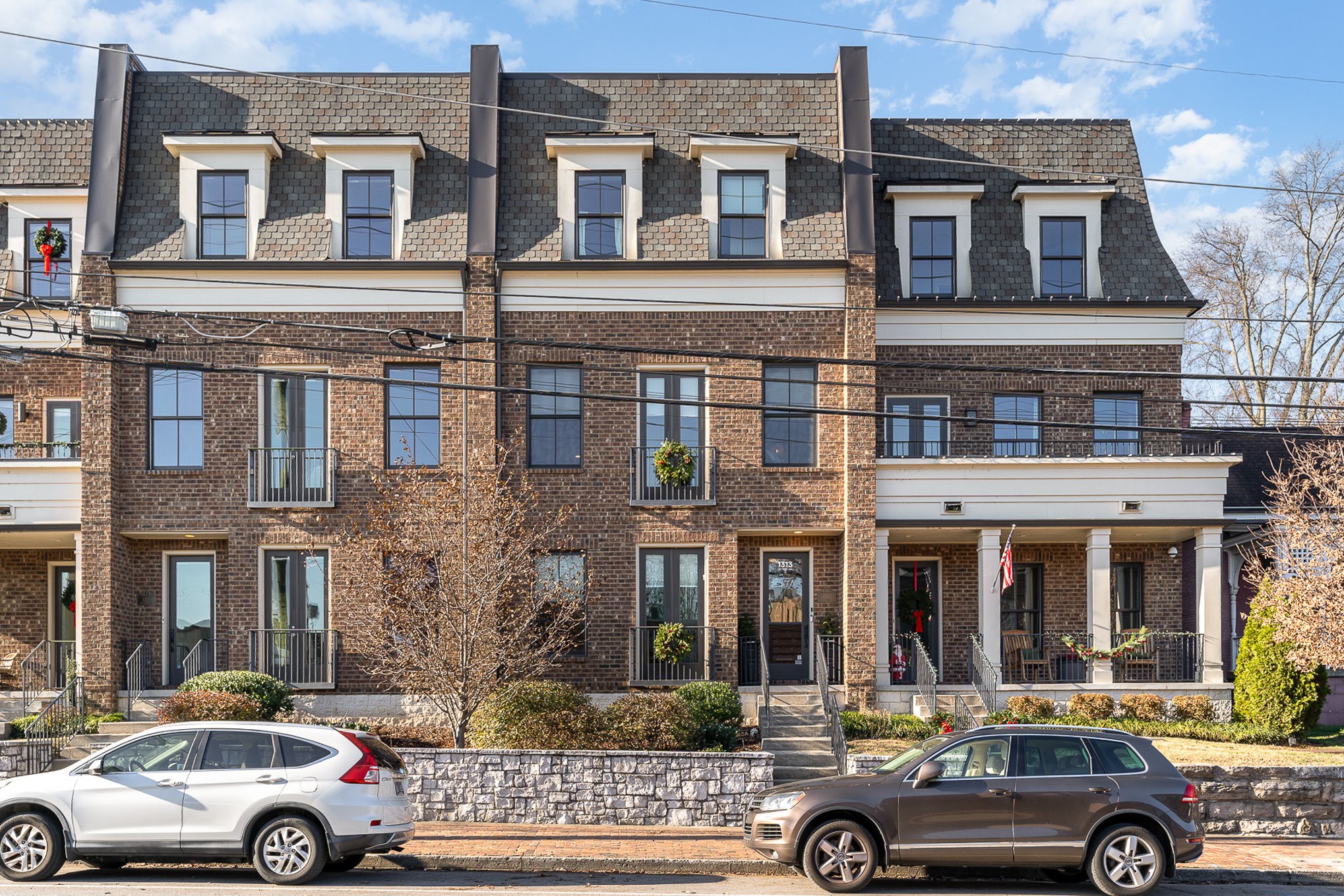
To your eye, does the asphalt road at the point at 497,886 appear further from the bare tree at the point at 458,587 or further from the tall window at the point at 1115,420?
the tall window at the point at 1115,420

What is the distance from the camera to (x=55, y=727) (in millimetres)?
20734

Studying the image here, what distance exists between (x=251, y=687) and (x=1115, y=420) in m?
15.9

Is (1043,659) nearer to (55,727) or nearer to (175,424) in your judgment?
(175,424)

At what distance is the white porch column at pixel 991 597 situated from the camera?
23031 mm

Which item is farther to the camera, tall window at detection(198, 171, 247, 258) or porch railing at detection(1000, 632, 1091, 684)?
porch railing at detection(1000, 632, 1091, 684)

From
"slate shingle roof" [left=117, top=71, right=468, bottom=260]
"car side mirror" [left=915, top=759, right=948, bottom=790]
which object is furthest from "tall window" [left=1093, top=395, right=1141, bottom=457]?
"car side mirror" [left=915, top=759, right=948, bottom=790]

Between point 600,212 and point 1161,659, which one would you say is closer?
point 600,212

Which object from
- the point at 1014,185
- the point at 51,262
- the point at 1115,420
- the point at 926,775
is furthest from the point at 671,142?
the point at 926,775

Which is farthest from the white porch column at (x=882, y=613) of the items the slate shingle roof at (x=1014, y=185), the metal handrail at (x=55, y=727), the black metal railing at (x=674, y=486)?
the metal handrail at (x=55, y=727)

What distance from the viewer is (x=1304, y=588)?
19.8m

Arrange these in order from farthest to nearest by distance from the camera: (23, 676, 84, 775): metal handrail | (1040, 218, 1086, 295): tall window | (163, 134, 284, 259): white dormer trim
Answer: (1040, 218, 1086, 295): tall window, (163, 134, 284, 259): white dormer trim, (23, 676, 84, 775): metal handrail

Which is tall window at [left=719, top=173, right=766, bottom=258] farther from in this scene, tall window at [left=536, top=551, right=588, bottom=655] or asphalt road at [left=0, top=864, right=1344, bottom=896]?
asphalt road at [left=0, top=864, right=1344, bottom=896]

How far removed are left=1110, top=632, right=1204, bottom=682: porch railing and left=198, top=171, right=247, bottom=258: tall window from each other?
16.9 meters

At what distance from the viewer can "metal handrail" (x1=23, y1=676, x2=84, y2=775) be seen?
734 inches
